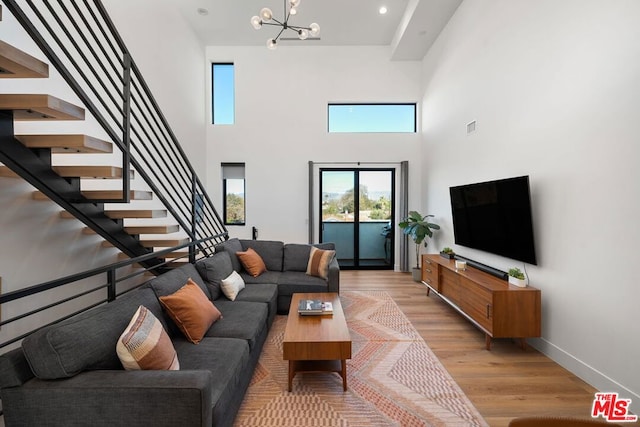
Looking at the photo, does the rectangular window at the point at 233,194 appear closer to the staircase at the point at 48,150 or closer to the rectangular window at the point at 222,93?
the rectangular window at the point at 222,93

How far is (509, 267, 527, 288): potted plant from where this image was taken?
2945mm

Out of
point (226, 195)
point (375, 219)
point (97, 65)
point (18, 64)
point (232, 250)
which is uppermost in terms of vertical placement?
point (97, 65)

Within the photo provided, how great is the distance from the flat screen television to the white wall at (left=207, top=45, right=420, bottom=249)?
2414mm

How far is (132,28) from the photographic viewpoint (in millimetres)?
3885

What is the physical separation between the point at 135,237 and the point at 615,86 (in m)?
4.41

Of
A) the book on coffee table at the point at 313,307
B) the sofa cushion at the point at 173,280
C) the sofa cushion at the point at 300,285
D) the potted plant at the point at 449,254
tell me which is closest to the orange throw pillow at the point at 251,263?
the sofa cushion at the point at 300,285

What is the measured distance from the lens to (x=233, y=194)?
6.59 meters

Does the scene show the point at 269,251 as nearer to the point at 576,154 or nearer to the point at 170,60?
the point at 170,60

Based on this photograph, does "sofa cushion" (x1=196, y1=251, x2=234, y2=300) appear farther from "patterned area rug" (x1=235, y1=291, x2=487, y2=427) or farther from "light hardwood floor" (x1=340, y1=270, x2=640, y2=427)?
"light hardwood floor" (x1=340, y1=270, x2=640, y2=427)

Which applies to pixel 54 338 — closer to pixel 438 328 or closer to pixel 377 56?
pixel 438 328

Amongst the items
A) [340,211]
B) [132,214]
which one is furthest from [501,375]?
[340,211]

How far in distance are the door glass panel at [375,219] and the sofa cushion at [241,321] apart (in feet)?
12.8

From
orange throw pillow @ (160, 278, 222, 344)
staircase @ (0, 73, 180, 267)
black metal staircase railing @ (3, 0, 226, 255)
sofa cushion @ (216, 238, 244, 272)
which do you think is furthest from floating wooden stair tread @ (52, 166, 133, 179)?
sofa cushion @ (216, 238, 244, 272)

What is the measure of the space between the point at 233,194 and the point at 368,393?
519cm
